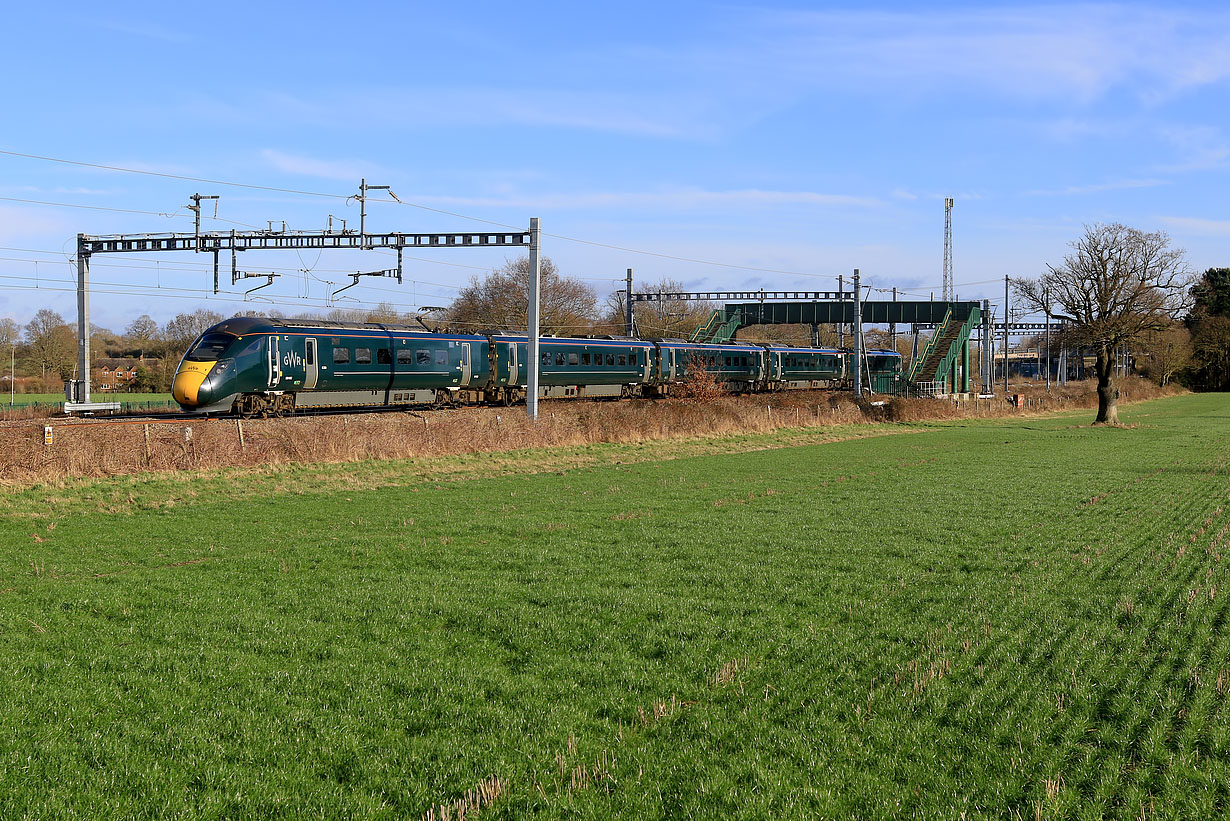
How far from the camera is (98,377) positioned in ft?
273

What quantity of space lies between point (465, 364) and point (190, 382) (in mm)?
11810

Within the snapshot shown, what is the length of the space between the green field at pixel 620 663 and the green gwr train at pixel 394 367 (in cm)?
1158

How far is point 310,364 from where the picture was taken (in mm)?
31953

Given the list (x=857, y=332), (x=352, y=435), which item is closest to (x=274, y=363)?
(x=352, y=435)

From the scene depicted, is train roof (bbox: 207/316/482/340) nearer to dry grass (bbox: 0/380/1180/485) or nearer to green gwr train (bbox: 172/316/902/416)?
green gwr train (bbox: 172/316/902/416)

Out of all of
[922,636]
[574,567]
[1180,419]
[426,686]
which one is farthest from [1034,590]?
[1180,419]

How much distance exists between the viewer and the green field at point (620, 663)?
21.1 feet

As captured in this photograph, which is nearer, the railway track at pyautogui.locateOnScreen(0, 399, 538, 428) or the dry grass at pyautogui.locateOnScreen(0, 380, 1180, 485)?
the dry grass at pyautogui.locateOnScreen(0, 380, 1180, 485)

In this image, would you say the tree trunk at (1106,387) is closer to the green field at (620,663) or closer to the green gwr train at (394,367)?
the green gwr train at (394,367)

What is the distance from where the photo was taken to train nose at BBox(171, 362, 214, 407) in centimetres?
2908

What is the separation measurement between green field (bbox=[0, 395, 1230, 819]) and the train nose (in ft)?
35.3

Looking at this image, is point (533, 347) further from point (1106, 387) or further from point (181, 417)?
point (1106, 387)

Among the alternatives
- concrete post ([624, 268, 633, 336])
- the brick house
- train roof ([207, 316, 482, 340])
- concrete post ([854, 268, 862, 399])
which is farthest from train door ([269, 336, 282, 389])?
the brick house

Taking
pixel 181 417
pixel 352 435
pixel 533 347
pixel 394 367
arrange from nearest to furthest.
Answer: pixel 352 435 < pixel 181 417 < pixel 533 347 < pixel 394 367
